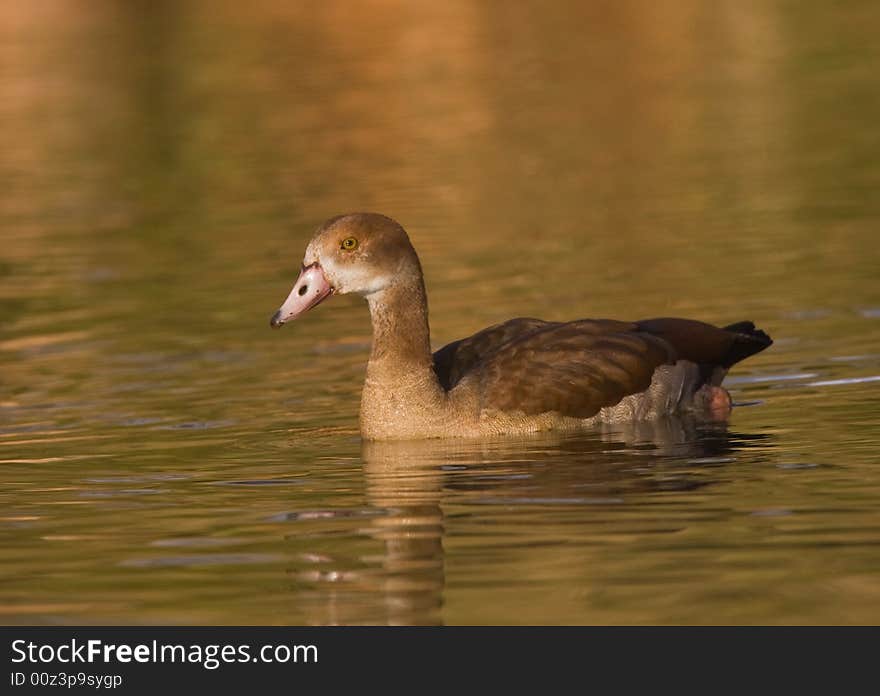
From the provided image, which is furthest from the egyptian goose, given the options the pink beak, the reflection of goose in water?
the reflection of goose in water

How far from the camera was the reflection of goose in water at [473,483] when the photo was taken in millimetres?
10328

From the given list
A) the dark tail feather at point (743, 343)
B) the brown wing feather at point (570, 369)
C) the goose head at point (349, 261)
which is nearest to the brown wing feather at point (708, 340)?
the dark tail feather at point (743, 343)

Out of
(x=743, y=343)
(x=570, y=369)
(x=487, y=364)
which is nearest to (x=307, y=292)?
(x=487, y=364)

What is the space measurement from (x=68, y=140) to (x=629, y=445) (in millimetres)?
23584

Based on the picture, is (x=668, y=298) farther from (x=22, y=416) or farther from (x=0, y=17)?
(x=0, y=17)

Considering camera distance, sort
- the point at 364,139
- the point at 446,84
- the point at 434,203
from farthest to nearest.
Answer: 1. the point at 446,84
2. the point at 364,139
3. the point at 434,203

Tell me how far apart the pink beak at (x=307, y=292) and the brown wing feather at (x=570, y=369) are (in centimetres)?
109

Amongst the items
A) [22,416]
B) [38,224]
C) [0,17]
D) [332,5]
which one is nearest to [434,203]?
[38,224]

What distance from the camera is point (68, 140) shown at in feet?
118

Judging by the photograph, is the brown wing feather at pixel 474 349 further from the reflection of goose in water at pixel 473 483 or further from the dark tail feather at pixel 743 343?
the dark tail feather at pixel 743 343

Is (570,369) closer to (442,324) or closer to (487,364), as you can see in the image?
(487,364)

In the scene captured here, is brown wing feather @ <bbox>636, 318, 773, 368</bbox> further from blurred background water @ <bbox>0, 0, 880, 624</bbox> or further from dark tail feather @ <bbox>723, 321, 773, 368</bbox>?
blurred background water @ <bbox>0, 0, 880, 624</bbox>

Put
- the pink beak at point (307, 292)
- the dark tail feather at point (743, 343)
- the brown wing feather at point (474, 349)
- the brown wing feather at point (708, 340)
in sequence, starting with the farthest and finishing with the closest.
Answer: the dark tail feather at point (743, 343), the brown wing feather at point (708, 340), the brown wing feather at point (474, 349), the pink beak at point (307, 292)

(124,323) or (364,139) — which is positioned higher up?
(364,139)
